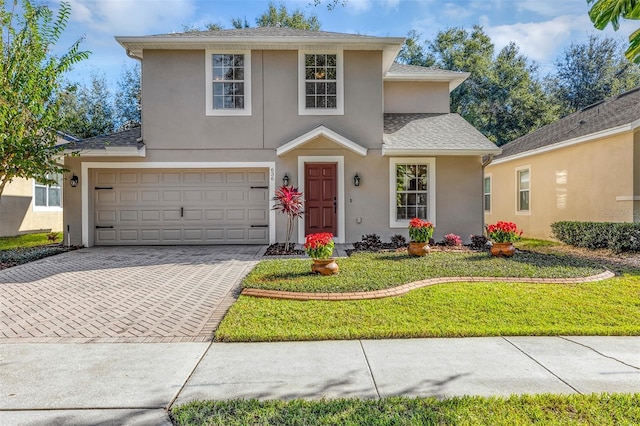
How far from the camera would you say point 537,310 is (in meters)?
5.29

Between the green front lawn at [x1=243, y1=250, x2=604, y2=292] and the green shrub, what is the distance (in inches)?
105

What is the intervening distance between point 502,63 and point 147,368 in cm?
2726

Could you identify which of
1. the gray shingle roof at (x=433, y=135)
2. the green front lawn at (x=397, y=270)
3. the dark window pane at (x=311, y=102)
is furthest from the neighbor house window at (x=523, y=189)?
the dark window pane at (x=311, y=102)

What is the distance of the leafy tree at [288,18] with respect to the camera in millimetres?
26016

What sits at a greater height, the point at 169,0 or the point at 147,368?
the point at 169,0

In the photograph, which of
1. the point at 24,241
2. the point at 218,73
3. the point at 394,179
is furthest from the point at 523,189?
the point at 24,241

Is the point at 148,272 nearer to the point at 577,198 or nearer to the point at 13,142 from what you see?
the point at 13,142

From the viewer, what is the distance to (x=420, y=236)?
9.08 m

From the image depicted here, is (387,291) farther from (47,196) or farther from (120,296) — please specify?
(47,196)

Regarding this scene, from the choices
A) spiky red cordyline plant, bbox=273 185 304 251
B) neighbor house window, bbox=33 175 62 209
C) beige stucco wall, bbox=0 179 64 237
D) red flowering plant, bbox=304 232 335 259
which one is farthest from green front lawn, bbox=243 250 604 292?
neighbor house window, bbox=33 175 62 209

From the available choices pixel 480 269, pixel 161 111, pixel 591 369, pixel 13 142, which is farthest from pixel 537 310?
pixel 13 142

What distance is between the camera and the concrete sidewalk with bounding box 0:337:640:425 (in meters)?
3.06

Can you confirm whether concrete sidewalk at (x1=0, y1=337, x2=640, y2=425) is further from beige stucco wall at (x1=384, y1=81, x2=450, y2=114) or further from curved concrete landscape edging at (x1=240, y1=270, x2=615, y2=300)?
beige stucco wall at (x1=384, y1=81, x2=450, y2=114)

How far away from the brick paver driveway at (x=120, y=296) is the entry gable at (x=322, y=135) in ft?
10.9
